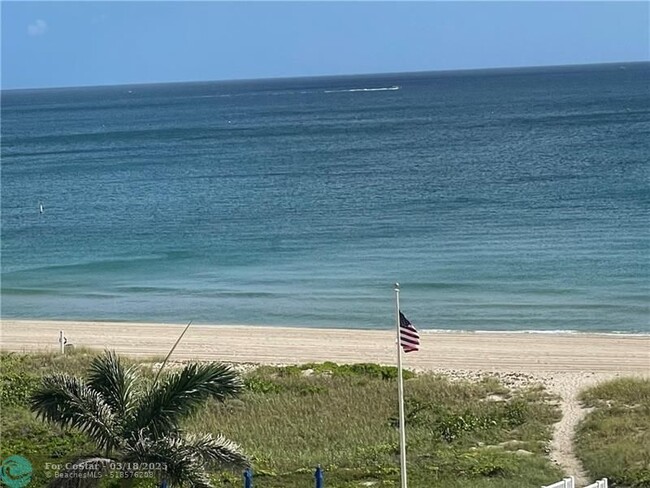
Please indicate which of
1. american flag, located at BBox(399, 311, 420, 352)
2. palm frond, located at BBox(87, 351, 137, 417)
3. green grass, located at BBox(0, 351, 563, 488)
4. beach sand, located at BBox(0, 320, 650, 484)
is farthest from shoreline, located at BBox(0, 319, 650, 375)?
palm frond, located at BBox(87, 351, 137, 417)

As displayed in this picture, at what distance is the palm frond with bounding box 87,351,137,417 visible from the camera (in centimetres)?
1312

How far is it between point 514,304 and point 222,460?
80.1ft

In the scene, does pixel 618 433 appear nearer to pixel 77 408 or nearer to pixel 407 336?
pixel 407 336

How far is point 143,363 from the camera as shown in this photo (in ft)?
88.0

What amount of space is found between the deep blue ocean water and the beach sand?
1.82 metres

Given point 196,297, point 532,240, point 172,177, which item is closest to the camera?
point 196,297

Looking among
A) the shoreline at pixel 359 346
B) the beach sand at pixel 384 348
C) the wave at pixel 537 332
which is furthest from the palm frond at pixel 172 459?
the wave at pixel 537 332

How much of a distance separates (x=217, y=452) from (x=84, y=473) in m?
1.45

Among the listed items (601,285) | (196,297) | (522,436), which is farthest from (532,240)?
(522,436)

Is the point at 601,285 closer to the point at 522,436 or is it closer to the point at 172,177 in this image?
the point at 522,436

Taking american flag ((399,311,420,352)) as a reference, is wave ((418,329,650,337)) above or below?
above

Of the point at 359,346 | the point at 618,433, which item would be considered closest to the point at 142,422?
the point at 618,433

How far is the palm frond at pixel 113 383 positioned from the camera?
13.1 m

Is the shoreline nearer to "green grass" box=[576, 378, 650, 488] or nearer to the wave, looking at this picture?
the wave
